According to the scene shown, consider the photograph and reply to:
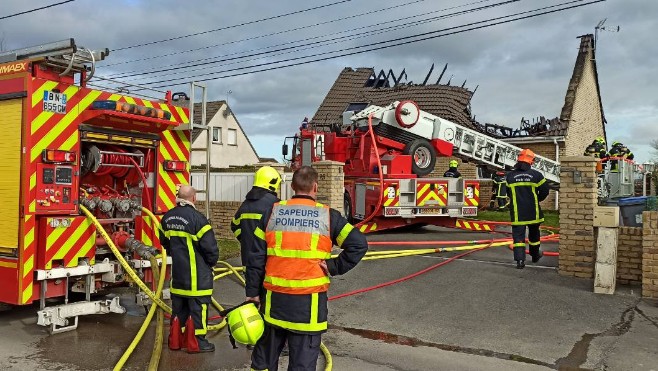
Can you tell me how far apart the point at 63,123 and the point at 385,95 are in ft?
72.0

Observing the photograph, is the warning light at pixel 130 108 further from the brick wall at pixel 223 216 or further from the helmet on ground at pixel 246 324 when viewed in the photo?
the brick wall at pixel 223 216

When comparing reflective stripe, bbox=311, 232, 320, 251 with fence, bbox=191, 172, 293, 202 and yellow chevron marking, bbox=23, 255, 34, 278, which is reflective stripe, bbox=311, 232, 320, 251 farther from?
fence, bbox=191, 172, 293, 202

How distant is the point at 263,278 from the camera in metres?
3.69

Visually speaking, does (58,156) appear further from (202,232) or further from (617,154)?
(617,154)

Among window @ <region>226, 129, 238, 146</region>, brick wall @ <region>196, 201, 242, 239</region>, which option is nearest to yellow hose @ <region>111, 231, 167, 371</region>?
brick wall @ <region>196, 201, 242, 239</region>

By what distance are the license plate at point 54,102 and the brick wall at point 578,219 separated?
20.3 ft

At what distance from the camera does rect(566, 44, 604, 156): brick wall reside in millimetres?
22203

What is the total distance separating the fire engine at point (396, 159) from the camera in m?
12.0

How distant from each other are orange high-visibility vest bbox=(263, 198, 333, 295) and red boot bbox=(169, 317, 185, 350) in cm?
208

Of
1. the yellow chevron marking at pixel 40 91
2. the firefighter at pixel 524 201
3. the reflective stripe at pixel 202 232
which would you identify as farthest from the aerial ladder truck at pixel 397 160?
the yellow chevron marking at pixel 40 91

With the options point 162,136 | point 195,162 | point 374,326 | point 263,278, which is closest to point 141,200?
point 162,136

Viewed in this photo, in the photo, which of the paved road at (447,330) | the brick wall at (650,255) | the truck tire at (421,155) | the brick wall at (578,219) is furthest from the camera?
the truck tire at (421,155)

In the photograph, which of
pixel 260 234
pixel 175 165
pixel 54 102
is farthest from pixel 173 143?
pixel 260 234

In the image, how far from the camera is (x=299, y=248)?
3.48 m
